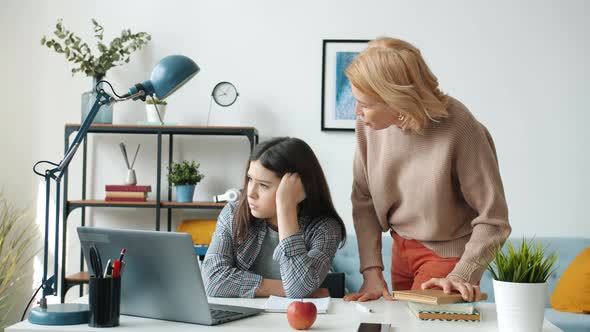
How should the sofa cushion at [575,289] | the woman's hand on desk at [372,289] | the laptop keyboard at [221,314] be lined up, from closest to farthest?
the laptop keyboard at [221,314] < the woman's hand on desk at [372,289] < the sofa cushion at [575,289]

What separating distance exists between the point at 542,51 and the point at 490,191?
2.39 metres

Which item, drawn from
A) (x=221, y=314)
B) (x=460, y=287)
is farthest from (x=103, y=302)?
(x=460, y=287)

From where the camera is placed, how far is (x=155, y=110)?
3883mm

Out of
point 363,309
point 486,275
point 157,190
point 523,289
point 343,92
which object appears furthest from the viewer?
point 343,92

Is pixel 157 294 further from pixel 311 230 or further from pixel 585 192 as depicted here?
pixel 585 192

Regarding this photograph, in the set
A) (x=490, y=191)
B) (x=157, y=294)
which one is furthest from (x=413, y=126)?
(x=157, y=294)

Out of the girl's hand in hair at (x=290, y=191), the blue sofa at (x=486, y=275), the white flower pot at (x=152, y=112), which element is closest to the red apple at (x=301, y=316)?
the girl's hand in hair at (x=290, y=191)

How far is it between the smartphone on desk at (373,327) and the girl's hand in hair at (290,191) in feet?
1.73

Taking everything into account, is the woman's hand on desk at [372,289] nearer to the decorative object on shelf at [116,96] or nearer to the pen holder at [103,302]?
the pen holder at [103,302]

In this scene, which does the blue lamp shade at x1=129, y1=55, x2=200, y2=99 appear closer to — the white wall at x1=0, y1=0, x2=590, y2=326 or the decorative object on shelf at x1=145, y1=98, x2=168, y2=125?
the decorative object on shelf at x1=145, y1=98, x2=168, y2=125

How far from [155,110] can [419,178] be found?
2.29m

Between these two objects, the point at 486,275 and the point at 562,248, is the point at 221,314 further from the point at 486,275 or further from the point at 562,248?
the point at 562,248

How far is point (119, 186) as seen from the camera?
12.6 ft

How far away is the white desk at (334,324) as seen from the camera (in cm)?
144
